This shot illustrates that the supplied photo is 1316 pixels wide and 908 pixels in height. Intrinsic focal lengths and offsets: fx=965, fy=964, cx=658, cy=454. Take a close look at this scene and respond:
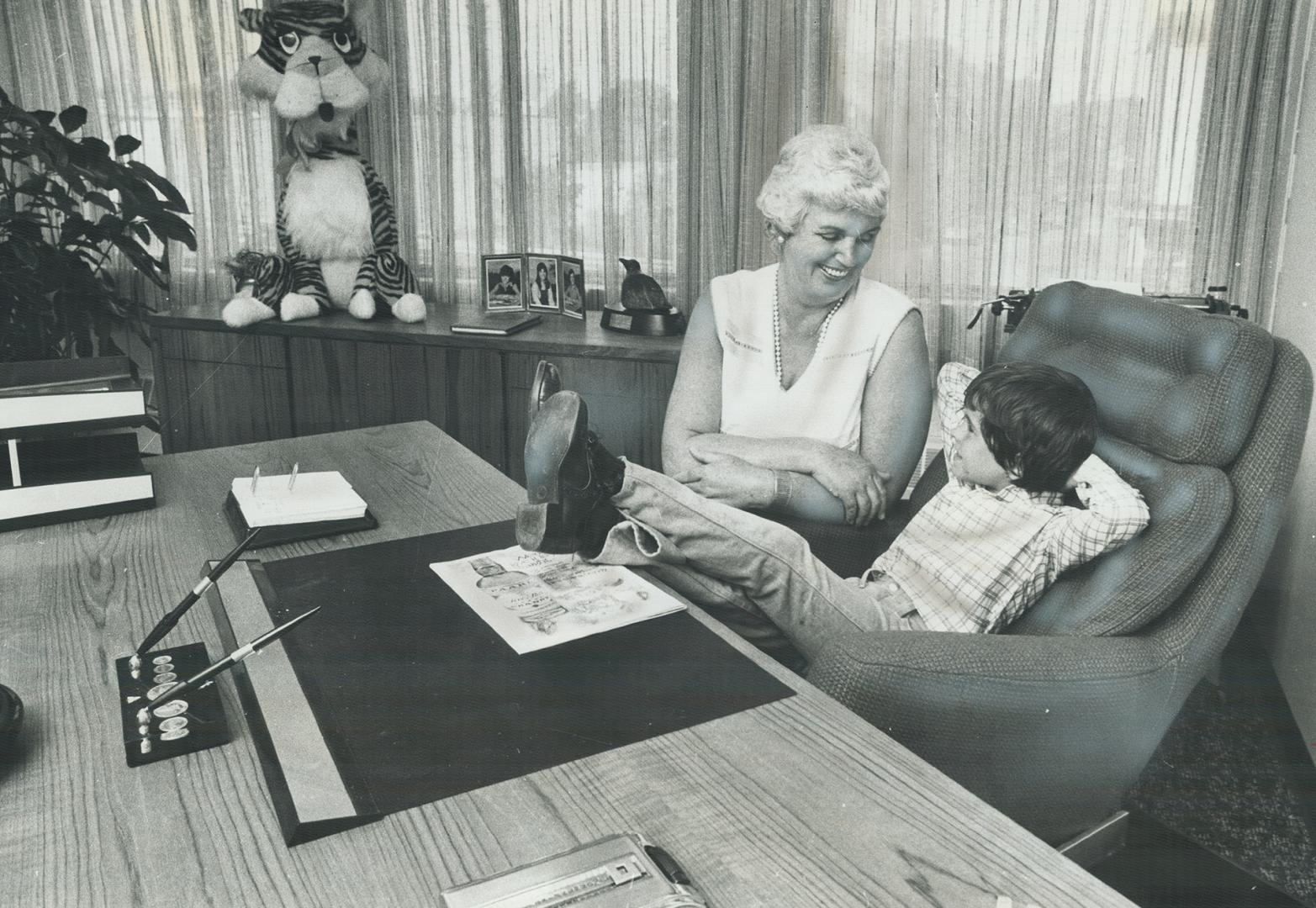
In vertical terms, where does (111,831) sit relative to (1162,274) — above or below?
below

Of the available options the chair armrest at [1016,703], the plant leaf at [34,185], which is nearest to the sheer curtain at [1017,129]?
the chair armrest at [1016,703]

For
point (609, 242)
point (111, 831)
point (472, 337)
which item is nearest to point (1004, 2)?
point (609, 242)

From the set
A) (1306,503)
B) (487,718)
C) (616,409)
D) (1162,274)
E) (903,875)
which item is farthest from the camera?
(616,409)

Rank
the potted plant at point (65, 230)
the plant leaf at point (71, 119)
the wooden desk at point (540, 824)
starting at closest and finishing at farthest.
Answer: the wooden desk at point (540, 824) < the potted plant at point (65, 230) < the plant leaf at point (71, 119)

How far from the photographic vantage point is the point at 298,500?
1.44m

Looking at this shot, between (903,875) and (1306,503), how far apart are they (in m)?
1.66

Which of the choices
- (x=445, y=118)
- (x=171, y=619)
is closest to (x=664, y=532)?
(x=171, y=619)

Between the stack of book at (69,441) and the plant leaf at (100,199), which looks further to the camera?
the plant leaf at (100,199)

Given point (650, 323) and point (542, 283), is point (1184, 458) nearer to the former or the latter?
point (650, 323)

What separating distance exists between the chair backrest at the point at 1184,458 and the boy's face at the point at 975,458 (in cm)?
16

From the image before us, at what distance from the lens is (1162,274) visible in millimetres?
2381

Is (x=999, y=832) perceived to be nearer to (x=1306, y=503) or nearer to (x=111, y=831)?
(x=111, y=831)

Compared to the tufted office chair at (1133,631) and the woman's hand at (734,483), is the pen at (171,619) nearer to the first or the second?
the tufted office chair at (1133,631)

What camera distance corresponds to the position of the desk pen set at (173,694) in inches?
33.7
